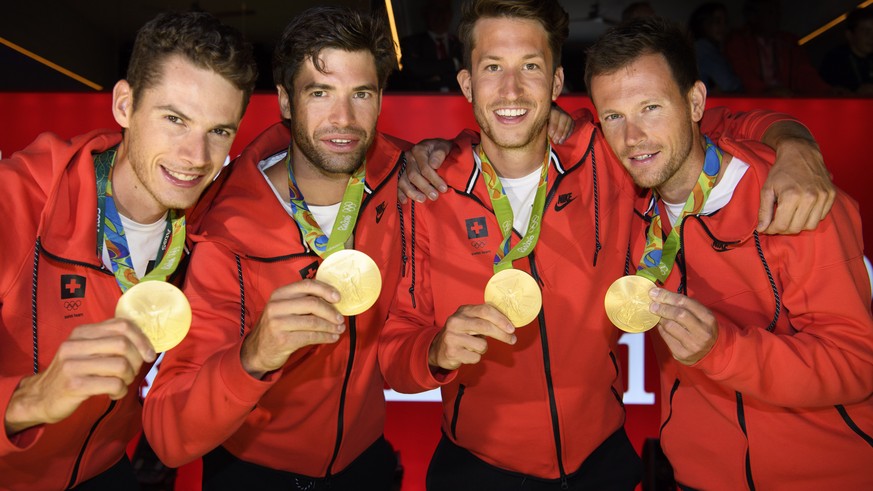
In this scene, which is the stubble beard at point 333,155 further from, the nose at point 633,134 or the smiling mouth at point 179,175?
the nose at point 633,134

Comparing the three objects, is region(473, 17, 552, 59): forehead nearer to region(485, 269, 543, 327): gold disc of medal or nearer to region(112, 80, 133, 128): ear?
region(485, 269, 543, 327): gold disc of medal

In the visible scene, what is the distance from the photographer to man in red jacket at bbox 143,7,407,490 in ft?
7.41

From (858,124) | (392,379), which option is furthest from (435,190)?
(858,124)

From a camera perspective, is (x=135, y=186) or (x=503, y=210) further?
(x=503, y=210)

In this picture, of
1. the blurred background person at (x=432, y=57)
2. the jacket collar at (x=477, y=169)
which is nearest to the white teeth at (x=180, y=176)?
the jacket collar at (x=477, y=169)

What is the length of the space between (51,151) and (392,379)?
1.26 m

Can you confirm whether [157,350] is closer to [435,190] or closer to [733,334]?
[435,190]

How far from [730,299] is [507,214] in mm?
762

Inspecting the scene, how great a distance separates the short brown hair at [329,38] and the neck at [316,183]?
10.8 inches

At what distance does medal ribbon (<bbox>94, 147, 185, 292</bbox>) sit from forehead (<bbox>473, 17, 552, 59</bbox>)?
1.22 m

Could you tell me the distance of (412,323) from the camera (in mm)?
2416

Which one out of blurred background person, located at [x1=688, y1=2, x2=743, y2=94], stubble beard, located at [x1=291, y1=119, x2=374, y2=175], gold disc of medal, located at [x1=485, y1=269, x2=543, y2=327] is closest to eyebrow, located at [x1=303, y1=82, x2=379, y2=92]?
stubble beard, located at [x1=291, y1=119, x2=374, y2=175]

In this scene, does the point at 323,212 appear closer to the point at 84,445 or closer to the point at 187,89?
the point at 187,89

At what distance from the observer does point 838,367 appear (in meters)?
1.95
